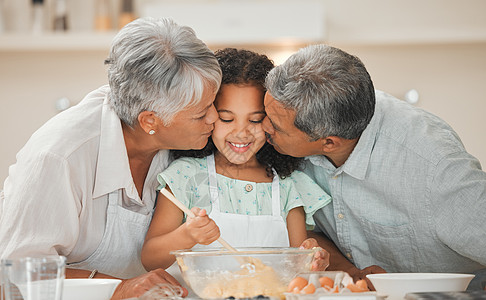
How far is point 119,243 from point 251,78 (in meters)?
0.62

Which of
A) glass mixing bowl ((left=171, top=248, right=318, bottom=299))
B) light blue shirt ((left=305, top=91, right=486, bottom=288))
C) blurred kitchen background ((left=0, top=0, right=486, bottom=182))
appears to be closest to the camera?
glass mixing bowl ((left=171, top=248, right=318, bottom=299))

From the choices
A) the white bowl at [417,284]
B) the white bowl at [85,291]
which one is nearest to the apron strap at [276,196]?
the white bowl at [417,284]

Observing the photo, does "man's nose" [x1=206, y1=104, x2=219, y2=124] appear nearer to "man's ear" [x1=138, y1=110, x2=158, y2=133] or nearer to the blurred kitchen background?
"man's ear" [x1=138, y1=110, x2=158, y2=133]

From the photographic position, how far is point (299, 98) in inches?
66.0

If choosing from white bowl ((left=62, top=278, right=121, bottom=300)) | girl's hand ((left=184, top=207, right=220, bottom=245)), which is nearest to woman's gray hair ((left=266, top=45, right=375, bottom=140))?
girl's hand ((left=184, top=207, right=220, bottom=245))

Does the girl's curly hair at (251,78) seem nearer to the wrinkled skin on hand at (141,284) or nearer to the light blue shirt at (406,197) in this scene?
Answer: the light blue shirt at (406,197)

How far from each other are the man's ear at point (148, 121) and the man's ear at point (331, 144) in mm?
491

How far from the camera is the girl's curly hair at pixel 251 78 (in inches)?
72.2

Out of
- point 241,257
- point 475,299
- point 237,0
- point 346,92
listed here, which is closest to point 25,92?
point 237,0

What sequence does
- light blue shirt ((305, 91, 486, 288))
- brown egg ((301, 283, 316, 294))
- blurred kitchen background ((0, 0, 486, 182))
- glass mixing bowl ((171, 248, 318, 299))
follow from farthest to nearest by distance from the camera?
blurred kitchen background ((0, 0, 486, 182)) < light blue shirt ((305, 91, 486, 288)) < glass mixing bowl ((171, 248, 318, 299)) < brown egg ((301, 283, 316, 294))

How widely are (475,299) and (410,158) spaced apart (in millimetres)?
753

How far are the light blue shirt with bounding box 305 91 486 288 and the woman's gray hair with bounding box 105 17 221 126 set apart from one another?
0.50 metres

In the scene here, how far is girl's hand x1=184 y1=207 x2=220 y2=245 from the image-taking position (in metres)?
1.38

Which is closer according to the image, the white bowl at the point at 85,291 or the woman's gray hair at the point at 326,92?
the white bowl at the point at 85,291
